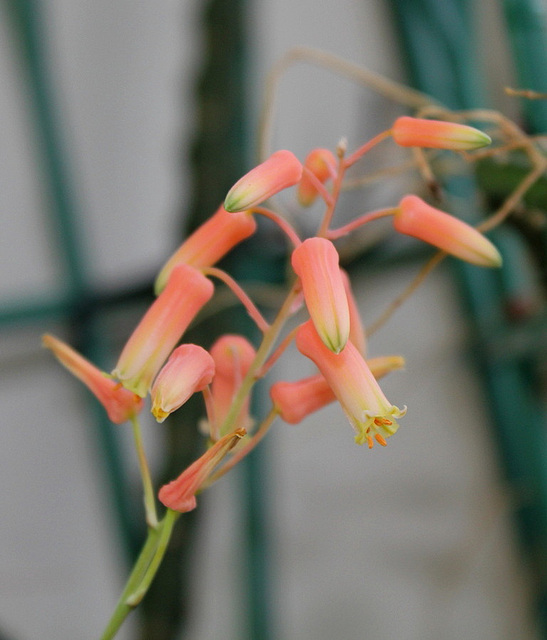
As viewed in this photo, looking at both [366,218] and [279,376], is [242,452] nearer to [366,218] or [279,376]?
[366,218]

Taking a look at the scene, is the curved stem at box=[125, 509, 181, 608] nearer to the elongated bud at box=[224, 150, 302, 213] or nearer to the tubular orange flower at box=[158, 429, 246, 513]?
the tubular orange flower at box=[158, 429, 246, 513]

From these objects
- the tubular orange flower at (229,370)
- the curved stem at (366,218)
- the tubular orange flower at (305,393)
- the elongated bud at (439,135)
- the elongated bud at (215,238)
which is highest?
the elongated bud at (439,135)

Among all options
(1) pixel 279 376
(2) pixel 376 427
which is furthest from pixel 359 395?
(1) pixel 279 376

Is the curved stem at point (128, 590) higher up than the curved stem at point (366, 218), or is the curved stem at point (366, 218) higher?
the curved stem at point (366, 218)

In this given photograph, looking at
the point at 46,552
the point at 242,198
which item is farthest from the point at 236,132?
the point at 46,552

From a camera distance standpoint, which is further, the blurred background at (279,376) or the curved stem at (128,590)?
the blurred background at (279,376)

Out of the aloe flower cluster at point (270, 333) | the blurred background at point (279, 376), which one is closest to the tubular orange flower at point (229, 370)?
the aloe flower cluster at point (270, 333)

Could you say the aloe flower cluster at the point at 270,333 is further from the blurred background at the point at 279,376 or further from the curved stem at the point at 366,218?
the blurred background at the point at 279,376
